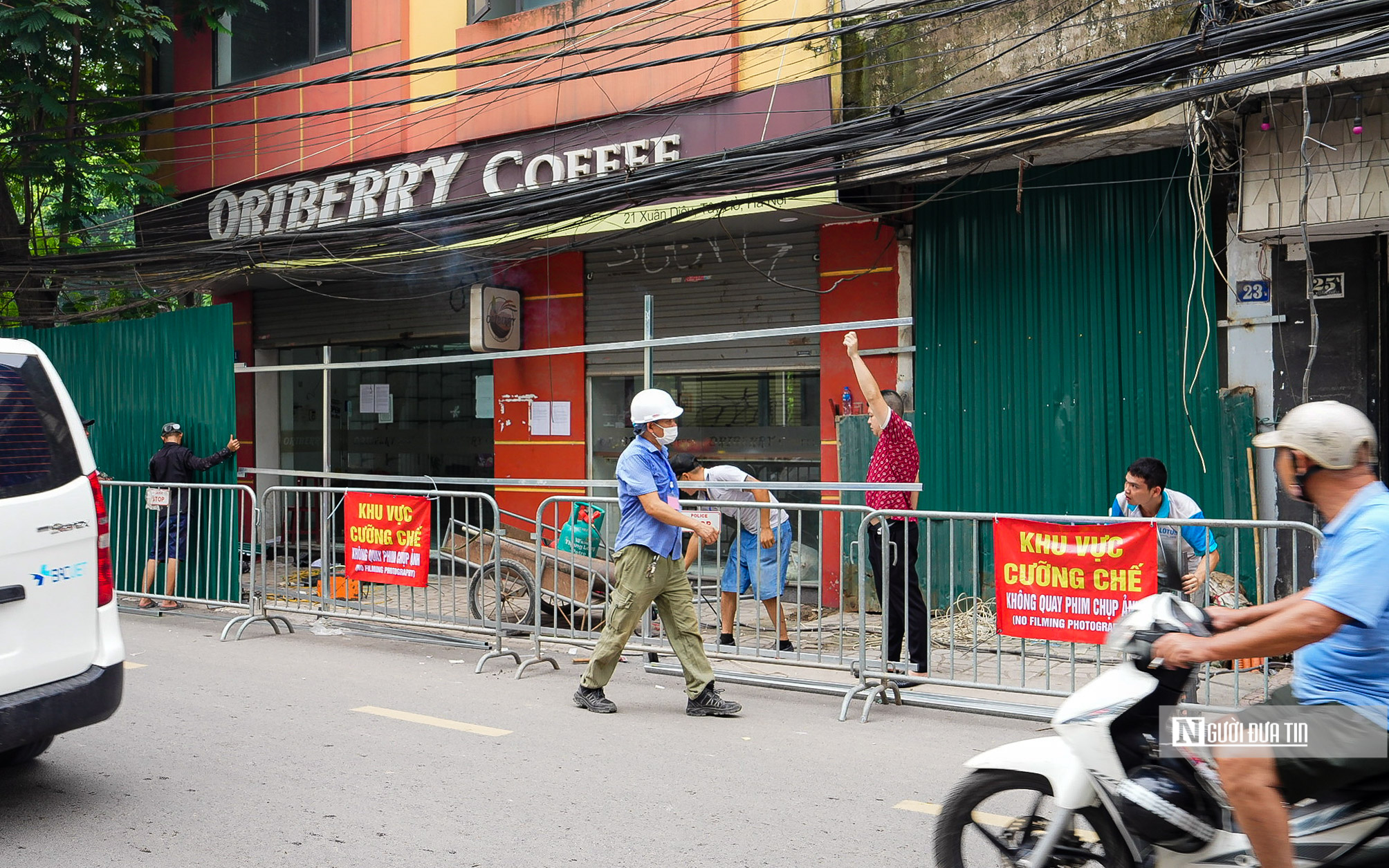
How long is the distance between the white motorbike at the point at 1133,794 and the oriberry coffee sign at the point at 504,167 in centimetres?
724

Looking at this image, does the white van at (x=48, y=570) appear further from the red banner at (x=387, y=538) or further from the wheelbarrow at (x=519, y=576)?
the wheelbarrow at (x=519, y=576)

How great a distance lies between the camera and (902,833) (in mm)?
4527

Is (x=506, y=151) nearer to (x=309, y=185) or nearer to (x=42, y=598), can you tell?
(x=309, y=185)

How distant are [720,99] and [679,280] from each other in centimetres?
198

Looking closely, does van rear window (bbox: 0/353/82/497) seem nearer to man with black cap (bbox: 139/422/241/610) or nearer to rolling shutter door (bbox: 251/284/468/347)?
man with black cap (bbox: 139/422/241/610)

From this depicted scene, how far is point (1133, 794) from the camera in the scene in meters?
3.17

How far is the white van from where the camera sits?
4457mm

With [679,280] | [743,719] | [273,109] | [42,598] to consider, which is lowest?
[743,719]

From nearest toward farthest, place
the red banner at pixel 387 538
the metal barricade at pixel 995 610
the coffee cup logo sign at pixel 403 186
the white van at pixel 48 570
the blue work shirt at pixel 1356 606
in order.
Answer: the blue work shirt at pixel 1356 606, the white van at pixel 48 570, the metal barricade at pixel 995 610, the red banner at pixel 387 538, the coffee cup logo sign at pixel 403 186

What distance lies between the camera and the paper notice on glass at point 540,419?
12.6m

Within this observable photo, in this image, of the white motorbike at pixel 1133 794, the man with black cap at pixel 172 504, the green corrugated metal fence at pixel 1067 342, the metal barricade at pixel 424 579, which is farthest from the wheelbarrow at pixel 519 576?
the white motorbike at pixel 1133 794

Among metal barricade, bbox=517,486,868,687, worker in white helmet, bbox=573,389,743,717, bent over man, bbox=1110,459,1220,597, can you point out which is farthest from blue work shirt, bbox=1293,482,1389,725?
worker in white helmet, bbox=573,389,743,717

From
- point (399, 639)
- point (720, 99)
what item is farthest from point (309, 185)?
point (399, 639)

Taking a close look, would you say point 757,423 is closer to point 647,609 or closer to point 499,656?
point 499,656
